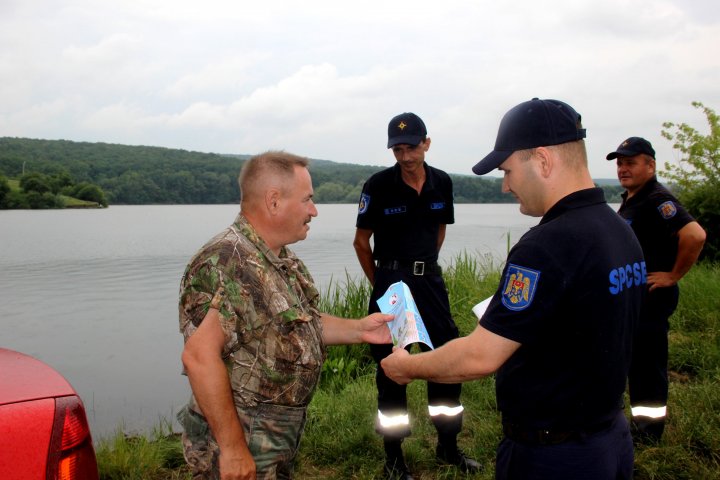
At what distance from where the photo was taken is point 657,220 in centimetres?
416

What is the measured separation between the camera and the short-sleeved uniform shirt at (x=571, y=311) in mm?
1761

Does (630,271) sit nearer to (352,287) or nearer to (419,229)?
(419,229)

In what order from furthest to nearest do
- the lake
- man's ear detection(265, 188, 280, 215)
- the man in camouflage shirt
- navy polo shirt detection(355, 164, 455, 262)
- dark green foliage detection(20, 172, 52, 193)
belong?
dark green foliage detection(20, 172, 52, 193), the lake, navy polo shirt detection(355, 164, 455, 262), man's ear detection(265, 188, 280, 215), the man in camouflage shirt

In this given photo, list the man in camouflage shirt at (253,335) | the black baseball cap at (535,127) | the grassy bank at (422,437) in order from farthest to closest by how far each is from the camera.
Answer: the grassy bank at (422,437), the man in camouflage shirt at (253,335), the black baseball cap at (535,127)

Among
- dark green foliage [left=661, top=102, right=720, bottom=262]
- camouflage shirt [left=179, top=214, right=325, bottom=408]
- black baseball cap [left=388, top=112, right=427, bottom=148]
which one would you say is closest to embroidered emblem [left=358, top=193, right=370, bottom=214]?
black baseball cap [left=388, top=112, right=427, bottom=148]

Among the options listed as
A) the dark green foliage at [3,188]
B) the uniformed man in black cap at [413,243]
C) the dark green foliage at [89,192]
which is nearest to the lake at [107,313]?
the uniformed man in black cap at [413,243]

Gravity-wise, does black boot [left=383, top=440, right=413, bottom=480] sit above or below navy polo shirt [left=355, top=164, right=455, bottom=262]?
below

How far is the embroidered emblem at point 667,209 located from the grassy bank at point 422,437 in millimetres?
1396

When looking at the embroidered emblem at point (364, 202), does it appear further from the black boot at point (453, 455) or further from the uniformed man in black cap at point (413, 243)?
the black boot at point (453, 455)

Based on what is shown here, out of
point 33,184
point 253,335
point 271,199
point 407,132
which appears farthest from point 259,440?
point 33,184

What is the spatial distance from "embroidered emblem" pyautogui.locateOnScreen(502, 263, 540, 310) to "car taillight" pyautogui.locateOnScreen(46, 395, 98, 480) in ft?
4.59

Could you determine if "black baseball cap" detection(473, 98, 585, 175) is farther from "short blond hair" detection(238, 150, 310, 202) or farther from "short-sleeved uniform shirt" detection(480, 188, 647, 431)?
"short blond hair" detection(238, 150, 310, 202)

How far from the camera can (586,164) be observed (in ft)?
6.39

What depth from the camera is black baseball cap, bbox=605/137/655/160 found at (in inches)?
168
